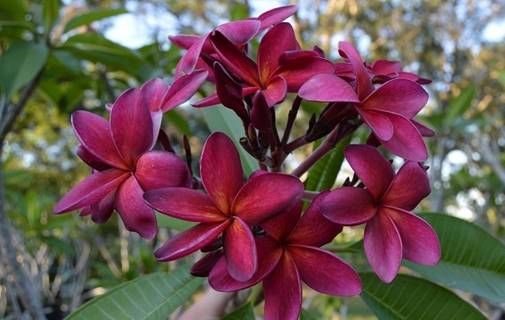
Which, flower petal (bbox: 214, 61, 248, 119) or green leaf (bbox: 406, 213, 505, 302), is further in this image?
green leaf (bbox: 406, 213, 505, 302)

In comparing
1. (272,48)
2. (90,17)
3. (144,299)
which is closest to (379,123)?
(272,48)

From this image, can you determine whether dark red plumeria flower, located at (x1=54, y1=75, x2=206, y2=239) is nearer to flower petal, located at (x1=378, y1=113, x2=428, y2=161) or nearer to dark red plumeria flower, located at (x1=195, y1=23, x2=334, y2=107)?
dark red plumeria flower, located at (x1=195, y1=23, x2=334, y2=107)

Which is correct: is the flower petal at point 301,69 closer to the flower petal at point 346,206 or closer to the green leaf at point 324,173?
the flower petal at point 346,206

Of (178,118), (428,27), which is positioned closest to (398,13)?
(428,27)

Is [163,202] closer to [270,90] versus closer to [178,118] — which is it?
[270,90]

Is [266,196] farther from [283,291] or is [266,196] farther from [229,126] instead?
[229,126]

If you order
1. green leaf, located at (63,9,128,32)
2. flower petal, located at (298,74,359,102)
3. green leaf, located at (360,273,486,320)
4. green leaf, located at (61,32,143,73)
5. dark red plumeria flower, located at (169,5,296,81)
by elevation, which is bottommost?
green leaf, located at (360,273,486,320)

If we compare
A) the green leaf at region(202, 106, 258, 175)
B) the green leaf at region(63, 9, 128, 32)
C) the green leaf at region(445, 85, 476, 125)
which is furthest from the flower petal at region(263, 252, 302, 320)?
the green leaf at region(445, 85, 476, 125)
